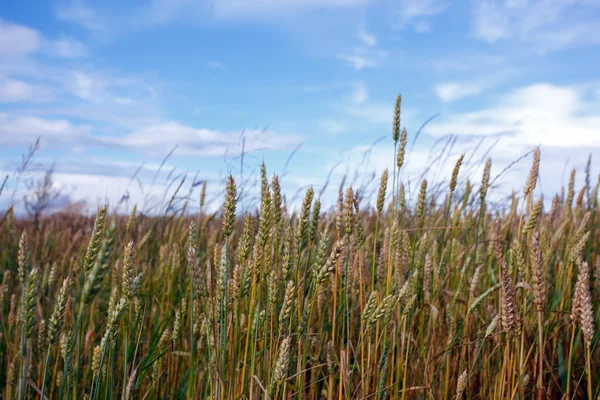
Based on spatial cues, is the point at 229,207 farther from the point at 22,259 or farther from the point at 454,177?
the point at 454,177

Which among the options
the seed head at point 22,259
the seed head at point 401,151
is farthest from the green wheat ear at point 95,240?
the seed head at point 401,151

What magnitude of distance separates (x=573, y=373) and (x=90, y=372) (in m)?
2.32

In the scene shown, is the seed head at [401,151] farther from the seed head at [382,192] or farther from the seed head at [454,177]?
the seed head at [454,177]

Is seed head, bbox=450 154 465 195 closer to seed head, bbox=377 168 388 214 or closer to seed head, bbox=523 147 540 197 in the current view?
seed head, bbox=523 147 540 197

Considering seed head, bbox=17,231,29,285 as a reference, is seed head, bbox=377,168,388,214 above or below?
above

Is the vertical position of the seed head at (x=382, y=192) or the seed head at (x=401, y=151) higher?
the seed head at (x=401, y=151)

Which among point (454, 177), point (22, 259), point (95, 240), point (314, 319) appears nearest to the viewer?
point (95, 240)

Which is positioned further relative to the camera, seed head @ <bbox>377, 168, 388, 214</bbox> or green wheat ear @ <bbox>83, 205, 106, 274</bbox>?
seed head @ <bbox>377, 168, 388, 214</bbox>

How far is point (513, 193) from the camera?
4160 mm

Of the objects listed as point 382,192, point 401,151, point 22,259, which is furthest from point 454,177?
point 22,259

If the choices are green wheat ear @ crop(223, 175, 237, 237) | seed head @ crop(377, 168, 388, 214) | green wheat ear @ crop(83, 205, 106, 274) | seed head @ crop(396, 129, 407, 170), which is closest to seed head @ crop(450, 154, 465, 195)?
seed head @ crop(396, 129, 407, 170)

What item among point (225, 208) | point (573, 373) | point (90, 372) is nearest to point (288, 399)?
point (225, 208)

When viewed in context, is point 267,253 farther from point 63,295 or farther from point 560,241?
point 560,241

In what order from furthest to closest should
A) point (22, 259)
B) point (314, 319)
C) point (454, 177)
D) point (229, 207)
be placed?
point (314, 319)
point (454, 177)
point (22, 259)
point (229, 207)
